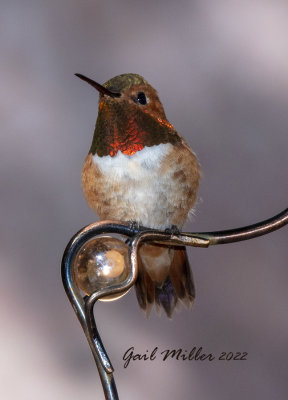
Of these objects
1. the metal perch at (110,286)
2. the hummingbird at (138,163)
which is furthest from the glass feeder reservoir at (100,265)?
the hummingbird at (138,163)

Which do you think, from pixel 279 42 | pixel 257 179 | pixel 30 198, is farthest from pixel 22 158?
pixel 279 42

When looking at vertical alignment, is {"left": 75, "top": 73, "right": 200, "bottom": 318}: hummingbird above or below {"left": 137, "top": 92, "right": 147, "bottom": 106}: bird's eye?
below

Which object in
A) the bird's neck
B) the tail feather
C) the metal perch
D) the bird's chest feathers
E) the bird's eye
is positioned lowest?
the tail feather

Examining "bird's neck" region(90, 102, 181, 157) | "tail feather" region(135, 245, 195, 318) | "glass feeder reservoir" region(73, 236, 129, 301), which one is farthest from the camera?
"tail feather" region(135, 245, 195, 318)

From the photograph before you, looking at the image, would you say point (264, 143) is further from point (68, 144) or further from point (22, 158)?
point (22, 158)

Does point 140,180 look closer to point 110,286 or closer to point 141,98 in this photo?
point 141,98

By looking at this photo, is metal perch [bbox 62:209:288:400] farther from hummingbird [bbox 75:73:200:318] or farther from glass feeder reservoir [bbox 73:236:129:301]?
hummingbird [bbox 75:73:200:318]

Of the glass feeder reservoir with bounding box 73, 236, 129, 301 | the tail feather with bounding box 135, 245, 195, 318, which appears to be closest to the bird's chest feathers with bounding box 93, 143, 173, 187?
the tail feather with bounding box 135, 245, 195, 318
